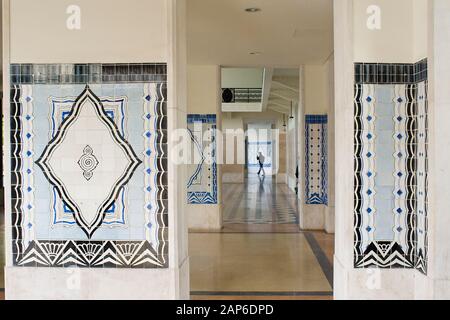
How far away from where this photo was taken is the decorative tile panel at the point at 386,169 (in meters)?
2.66

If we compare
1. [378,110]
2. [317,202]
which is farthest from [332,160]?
[378,110]

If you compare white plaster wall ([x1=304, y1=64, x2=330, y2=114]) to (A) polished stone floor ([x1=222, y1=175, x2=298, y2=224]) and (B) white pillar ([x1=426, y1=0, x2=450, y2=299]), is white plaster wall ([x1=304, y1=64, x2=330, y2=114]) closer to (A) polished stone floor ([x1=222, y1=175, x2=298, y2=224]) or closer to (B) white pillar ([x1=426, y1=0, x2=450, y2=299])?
(A) polished stone floor ([x1=222, y1=175, x2=298, y2=224])

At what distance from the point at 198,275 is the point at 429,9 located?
132 inches

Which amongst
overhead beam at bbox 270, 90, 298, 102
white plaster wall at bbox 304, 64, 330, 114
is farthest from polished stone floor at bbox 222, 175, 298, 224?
overhead beam at bbox 270, 90, 298, 102

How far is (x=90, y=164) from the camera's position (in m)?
2.78

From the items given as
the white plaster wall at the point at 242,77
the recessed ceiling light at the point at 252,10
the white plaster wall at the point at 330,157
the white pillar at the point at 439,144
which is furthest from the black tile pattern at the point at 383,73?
the white plaster wall at the point at 242,77

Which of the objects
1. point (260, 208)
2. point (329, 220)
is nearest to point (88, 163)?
point (329, 220)

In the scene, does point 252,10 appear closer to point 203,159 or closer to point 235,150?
point 203,159

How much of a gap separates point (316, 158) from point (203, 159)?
193 centimetres

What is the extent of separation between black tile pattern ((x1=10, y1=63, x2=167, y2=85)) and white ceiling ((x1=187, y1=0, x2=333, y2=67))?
5.80 ft

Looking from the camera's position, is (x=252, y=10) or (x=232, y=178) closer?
(x=252, y=10)

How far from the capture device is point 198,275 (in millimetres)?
4613

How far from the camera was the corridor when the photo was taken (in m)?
4.07

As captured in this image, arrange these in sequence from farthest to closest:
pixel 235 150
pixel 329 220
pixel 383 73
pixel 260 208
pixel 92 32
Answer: pixel 235 150 < pixel 260 208 < pixel 329 220 < pixel 92 32 < pixel 383 73
